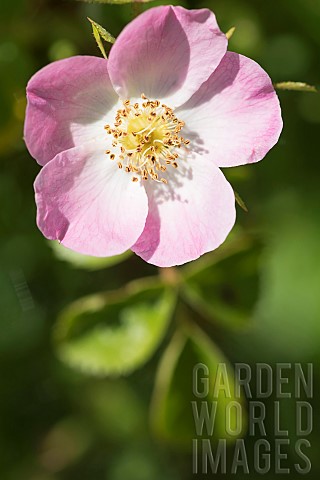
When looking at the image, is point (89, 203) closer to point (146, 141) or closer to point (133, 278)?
point (146, 141)

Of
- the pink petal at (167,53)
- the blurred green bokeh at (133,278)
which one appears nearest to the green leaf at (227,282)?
the blurred green bokeh at (133,278)

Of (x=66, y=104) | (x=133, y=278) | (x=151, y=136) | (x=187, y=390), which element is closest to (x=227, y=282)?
(x=187, y=390)

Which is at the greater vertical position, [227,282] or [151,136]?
[151,136]

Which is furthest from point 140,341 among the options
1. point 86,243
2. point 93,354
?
point 86,243

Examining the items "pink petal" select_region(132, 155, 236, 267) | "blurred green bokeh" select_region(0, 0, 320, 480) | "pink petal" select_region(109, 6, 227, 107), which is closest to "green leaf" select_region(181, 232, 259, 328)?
"blurred green bokeh" select_region(0, 0, 320, 480)

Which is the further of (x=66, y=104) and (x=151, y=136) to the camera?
(x=151, y=136)

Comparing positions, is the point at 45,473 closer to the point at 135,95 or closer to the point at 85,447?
the point at 85,447

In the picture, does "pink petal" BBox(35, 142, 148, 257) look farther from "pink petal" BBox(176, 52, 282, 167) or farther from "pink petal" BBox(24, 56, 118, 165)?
"pink petal" BBox(176, 52, 282, 167)

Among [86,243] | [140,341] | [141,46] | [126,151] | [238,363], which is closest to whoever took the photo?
[141,46]
